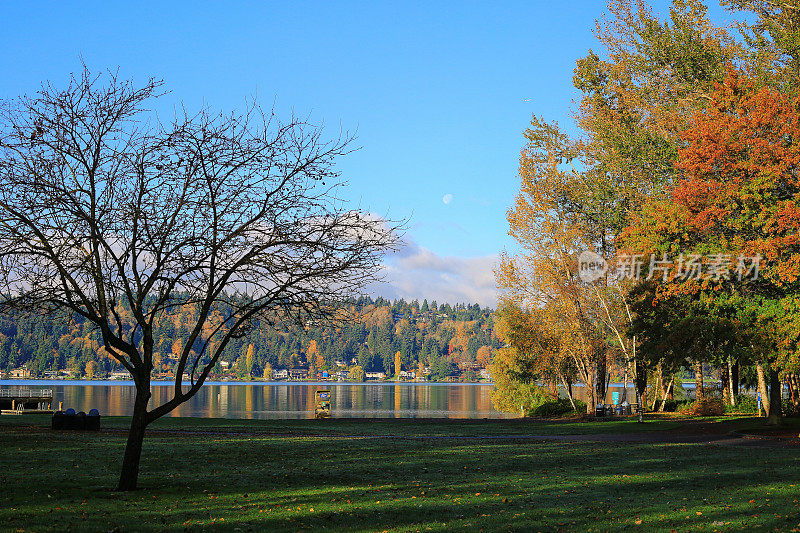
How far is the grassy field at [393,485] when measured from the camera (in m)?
11.9

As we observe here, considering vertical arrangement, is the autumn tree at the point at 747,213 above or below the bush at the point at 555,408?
above

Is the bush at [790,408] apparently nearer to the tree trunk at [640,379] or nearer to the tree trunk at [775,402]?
the tree trunk at [640,379]

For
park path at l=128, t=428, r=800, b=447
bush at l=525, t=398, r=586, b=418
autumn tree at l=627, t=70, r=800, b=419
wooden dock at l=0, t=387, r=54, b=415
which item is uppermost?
autumn tree at l=627, t=70, r=800, b=419

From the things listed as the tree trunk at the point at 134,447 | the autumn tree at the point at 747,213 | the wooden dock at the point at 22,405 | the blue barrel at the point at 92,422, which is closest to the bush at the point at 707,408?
the autumn tree at the point at 747,213

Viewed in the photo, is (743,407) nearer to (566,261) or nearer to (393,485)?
(566,261)

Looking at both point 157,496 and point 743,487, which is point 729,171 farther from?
point 157,496

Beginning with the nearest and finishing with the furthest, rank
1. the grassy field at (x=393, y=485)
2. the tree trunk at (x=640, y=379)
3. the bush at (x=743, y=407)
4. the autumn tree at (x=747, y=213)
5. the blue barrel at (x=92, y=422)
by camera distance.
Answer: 1. the grassy field at (x=393, y=485)
2. the autumn tree at (x=747, y=213)
3. the blue barrel at (x=92, y=422)
4. the bush at (x=743, y=407)
5. the tree trunk at (x=640, y=379)

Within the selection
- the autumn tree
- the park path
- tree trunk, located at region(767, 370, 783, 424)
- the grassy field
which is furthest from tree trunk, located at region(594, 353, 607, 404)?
the grassy field

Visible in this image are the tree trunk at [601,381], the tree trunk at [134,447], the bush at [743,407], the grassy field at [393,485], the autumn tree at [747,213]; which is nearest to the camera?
the grassy field at [393,485]

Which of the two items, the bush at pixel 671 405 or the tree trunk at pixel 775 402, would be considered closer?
the tree trunk at pixel 775 402

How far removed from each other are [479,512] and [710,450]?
576 inches

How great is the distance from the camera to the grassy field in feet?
39.1

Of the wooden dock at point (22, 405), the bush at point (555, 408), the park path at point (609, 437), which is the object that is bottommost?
the bush at point (555, 408)

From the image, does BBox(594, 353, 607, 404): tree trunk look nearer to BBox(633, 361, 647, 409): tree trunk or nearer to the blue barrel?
BBox(633, 361, 647, 409): tree trunk
